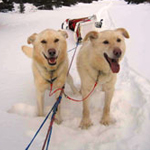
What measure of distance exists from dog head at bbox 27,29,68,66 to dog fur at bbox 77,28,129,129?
0.36 meters

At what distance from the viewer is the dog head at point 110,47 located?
1.81 metres

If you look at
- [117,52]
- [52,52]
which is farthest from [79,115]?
[117,52]

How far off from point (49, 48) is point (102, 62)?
2.36 ft

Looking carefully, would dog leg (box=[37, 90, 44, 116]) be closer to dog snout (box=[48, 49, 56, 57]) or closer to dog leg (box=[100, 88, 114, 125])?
dog snout (box=[48, 49, 56, 57])

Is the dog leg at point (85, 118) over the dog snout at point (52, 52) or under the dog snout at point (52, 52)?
under

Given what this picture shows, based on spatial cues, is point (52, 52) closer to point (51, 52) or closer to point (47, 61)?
point (51, 52)

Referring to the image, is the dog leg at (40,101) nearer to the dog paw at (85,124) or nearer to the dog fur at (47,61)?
the dog fur at (47,61)

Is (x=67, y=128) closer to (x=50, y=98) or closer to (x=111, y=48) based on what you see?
(x=50, y=98)

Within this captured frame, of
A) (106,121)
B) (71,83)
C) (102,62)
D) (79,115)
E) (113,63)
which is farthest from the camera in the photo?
(71,83)

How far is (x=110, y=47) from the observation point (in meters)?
1.86

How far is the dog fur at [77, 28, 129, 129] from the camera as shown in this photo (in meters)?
1.88

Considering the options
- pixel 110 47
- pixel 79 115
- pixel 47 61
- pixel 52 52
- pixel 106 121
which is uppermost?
pixel 110 47

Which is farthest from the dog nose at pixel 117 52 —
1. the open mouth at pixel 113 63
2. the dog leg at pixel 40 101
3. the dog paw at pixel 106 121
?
the dog leg at pixel 40 101

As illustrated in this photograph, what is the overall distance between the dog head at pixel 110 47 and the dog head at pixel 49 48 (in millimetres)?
463
